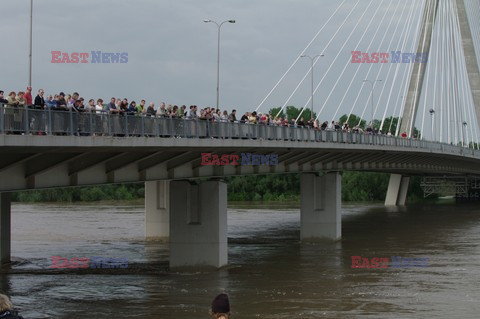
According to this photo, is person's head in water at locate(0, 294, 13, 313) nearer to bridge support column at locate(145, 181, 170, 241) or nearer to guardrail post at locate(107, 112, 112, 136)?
guardrail post at locate(107, 112, 112, 136)

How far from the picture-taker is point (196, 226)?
116ft

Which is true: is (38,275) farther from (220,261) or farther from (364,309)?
(364,309)

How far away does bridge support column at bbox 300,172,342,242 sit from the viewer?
50.8 metres

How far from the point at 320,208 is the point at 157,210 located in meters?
9.38

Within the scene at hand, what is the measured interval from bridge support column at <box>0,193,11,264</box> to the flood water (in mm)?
710

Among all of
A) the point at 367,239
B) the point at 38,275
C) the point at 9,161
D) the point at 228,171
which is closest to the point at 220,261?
the point at 228,171

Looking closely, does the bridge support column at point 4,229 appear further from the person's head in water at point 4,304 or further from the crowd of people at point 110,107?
the person's head in water at point 4,304

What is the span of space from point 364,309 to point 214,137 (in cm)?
923

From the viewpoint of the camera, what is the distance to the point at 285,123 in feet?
136

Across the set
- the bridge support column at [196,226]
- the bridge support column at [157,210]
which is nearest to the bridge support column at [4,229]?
the bridge support column at [196,226]

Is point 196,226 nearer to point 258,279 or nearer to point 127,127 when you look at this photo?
point 258,279

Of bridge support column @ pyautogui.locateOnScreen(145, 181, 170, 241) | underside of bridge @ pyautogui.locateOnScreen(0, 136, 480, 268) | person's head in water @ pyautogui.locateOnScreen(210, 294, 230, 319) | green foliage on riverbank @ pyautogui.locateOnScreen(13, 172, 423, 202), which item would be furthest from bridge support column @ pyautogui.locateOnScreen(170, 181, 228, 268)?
green foliage on riverbank @ pyautogui.locateOnScreen(13, 172, 423, 202)

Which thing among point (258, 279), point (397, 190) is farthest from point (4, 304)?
point (397, 190)

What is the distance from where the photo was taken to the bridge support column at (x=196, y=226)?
3516 cm
